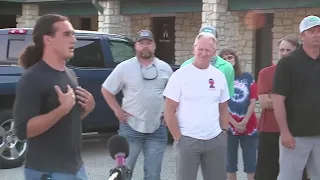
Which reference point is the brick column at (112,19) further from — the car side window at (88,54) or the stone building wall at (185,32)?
the car side window at (88,54)

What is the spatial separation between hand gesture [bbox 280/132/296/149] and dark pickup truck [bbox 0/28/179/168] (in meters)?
4.62

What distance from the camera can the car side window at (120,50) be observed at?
10008 mm

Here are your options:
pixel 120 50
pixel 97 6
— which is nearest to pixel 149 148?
pixel 120 50

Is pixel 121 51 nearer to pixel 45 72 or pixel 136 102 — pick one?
pixel 136 102

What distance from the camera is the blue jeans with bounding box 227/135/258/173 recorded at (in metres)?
7.04

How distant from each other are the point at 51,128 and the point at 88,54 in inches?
245

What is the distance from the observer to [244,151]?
7.11 m

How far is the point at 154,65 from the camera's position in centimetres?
607

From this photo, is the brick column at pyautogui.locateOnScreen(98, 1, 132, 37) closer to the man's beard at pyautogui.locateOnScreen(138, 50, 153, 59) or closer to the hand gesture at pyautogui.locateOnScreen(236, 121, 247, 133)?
the hand gesture at pyautogui.locateOnScreen(236, 121, 247, 133)

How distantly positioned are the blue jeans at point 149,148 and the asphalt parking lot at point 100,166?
220cm

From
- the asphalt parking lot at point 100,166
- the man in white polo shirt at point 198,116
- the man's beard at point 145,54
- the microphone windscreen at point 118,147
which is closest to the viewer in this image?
the microphone windscreen at point 118,147

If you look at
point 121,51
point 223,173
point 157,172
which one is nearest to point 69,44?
point 223,173

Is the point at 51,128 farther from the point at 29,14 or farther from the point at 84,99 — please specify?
the point at 29,14

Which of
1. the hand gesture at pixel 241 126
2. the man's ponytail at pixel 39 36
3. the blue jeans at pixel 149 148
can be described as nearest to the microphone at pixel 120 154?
the man's ponytail at pixel 39 36
